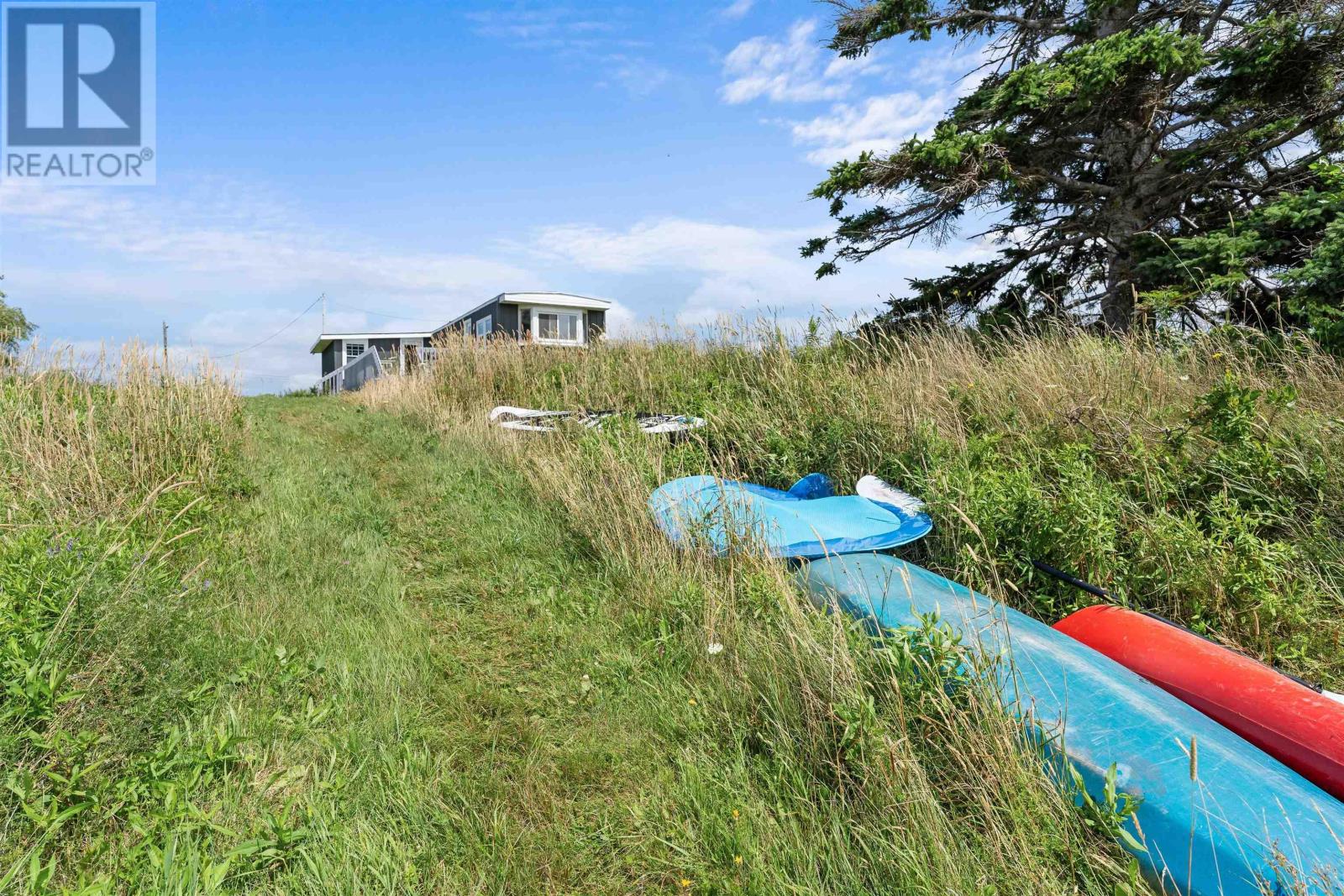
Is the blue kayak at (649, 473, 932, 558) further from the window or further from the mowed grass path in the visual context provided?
the window

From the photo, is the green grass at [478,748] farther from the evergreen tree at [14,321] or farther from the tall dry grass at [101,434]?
the evergreen tree at [14,321]

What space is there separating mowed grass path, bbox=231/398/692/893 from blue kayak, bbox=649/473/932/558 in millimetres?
709

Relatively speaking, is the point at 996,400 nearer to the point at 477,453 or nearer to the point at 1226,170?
the point at 477,453

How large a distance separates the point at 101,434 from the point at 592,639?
4.87 m

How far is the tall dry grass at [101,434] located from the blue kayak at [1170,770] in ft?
16.8

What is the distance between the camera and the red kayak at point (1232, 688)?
222 centimetres

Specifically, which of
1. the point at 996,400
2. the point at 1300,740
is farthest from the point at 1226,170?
the point at 1300,740

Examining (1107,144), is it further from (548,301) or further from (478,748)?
(548,301)

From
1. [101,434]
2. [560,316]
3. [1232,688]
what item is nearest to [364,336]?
[560,316]

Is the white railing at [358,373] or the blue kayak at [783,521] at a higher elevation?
the white railing at [358,373]

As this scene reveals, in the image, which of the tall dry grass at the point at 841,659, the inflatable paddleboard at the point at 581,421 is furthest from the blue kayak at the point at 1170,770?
the inflatable paddleboard at the point at 581,421

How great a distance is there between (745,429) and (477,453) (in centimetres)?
344

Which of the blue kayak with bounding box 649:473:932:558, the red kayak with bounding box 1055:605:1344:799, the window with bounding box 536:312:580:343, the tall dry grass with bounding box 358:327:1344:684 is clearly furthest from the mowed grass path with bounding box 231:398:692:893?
the window with bounding box 536:312:580:343

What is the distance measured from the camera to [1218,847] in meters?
1.70
